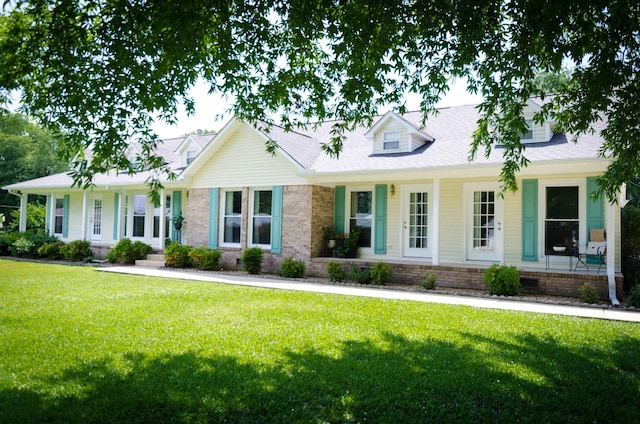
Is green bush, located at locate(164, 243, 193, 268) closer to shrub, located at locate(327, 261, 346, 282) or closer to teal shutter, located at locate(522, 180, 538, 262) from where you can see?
shrub, located at locate(327, 261, 346, 282)

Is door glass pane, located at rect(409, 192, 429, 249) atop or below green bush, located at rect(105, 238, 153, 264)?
atop

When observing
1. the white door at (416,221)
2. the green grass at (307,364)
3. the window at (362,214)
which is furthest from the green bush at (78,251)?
the white door at (416,221)

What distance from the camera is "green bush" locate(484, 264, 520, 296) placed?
10437 mm

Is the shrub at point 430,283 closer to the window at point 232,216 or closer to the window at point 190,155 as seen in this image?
the window at point 232,216

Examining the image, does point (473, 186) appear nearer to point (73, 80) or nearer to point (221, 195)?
point (221, 195)

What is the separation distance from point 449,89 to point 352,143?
29.2ft

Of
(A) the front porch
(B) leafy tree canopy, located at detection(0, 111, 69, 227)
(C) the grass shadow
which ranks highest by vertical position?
(B) leafy tree canopy, located at detection(0, 111, 69, 227)

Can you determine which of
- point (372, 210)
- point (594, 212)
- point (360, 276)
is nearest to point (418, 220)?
point (372, 210)

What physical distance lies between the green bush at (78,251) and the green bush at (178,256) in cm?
446

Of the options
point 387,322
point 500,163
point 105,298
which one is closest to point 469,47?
point 387,322

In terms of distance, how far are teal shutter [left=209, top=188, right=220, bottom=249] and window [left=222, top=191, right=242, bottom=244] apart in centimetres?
28

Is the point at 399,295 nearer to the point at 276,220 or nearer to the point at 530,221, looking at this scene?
the point at 530,221

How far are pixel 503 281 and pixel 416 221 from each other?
12.9ft

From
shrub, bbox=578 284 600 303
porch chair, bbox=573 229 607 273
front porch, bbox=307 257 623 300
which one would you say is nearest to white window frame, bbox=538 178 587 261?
porch chair, bbox=573 229 607 273
